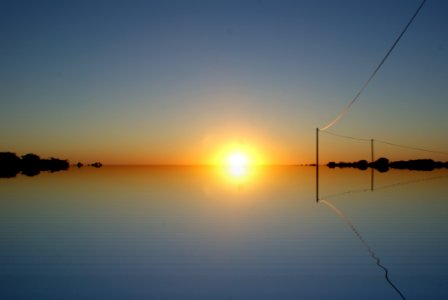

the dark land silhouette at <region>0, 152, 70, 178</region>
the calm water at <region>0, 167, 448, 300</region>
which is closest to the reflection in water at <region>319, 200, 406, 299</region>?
the calm water at <region>0, 167, 448, 300</region>

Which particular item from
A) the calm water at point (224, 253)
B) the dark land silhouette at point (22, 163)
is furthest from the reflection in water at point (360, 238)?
the dark land silhouette at point (22, 163)

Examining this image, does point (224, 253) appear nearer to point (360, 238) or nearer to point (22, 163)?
point (360, 238)

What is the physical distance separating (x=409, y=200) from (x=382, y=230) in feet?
56.1

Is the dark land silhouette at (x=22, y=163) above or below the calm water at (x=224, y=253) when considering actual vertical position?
above

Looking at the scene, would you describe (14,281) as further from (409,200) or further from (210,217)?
(409,200)

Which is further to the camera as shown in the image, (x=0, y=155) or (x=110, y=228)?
(x=0, y=155)

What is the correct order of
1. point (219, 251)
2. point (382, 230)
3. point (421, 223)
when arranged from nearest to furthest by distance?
point (219, 251)
point (382, 230)
point (421, 223)

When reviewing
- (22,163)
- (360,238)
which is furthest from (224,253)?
(22,163)

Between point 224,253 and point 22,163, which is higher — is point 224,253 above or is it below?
below

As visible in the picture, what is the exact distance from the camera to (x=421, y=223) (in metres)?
25.6

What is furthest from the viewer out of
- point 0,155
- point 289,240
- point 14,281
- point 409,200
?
point 0,155

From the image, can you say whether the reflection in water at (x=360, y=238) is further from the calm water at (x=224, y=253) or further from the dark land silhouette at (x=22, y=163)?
the dark land silhouette at (x=22, y=163)

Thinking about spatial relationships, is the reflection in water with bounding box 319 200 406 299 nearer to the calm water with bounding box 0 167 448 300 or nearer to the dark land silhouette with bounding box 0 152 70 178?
the calm water with bounding box 0 167 448 300

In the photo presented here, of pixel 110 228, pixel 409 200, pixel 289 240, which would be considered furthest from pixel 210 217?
pixel 409 200
